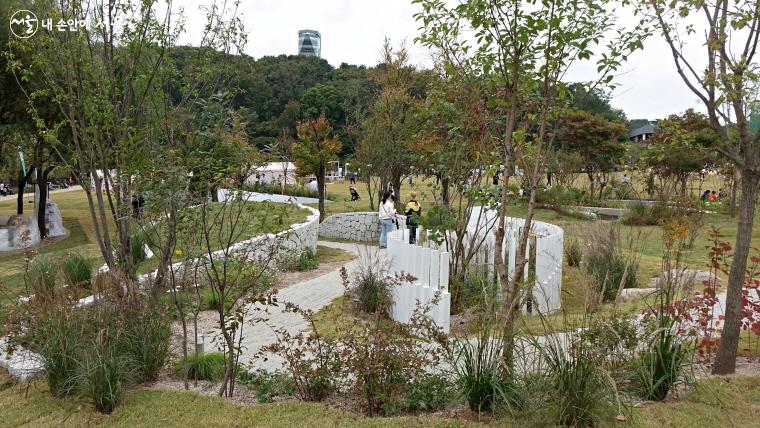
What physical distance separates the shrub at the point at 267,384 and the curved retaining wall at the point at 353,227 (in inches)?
483

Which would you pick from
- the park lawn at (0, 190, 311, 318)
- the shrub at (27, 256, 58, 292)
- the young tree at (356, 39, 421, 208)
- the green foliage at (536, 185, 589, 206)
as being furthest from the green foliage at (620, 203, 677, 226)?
the shrub at (27, 256, 58, 292)

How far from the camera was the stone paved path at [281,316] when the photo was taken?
239 inches

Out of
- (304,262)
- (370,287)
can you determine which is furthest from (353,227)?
(370,287)

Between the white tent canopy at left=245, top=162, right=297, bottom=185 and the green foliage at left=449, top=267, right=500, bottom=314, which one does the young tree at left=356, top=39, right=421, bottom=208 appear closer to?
the white tent canopy at left=245, top=162, right=297, bottom=185

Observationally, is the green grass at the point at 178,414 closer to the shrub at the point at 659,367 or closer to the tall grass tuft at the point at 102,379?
the tall grass tuft at the point at 102,379

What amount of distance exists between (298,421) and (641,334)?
2.48m

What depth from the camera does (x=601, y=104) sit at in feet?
168

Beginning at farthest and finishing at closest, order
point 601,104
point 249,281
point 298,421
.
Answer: point 601,104
point 249,281
point 298,421

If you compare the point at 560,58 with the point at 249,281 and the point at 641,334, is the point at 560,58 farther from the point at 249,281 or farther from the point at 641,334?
the point at 249,281

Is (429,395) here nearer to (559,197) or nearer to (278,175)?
(278,175)

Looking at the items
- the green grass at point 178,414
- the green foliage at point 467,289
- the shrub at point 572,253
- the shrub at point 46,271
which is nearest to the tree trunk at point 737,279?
the green grass at point 178,414

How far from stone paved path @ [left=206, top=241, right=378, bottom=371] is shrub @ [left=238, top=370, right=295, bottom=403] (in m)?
0.17

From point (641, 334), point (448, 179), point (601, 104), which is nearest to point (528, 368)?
point (641, 334)

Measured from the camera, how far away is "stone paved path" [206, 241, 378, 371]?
19.9 feet
